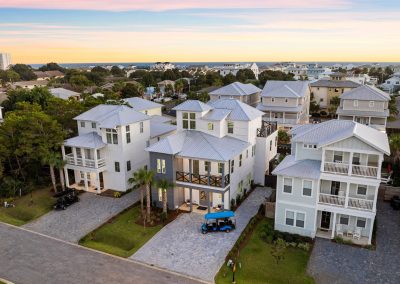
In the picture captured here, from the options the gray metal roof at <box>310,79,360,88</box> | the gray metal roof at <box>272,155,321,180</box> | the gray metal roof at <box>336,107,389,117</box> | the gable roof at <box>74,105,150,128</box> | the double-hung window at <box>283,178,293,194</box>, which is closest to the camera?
the gray metal roof at <box>272,155,321,180</box>

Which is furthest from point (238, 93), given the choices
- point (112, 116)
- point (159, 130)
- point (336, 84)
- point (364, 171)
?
point (364, 171)

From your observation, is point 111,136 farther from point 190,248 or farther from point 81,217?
point 190,248

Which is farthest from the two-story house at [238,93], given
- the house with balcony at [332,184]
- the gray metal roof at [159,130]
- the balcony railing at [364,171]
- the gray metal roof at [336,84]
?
the balcony railing at [364,171]

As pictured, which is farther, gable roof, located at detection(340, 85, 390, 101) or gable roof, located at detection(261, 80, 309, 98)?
gable roof, located at detection(261, 80, 309, 98)

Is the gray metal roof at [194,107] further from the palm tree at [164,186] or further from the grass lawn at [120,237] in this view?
the grass lawn at [120,237]

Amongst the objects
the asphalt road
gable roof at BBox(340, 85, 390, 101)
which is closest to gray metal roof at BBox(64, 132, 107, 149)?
the asphalt road

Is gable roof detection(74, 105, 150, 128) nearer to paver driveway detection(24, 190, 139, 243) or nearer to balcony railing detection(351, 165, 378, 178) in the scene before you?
paver driveway detection(24, 190, 139, 243)

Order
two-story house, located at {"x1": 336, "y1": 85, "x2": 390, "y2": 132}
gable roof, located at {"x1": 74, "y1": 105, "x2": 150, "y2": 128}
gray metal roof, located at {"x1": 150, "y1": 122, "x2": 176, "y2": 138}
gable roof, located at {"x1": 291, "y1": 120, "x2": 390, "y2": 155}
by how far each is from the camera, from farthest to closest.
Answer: two-story house, located at {"x1": 336, "y1": 85, "x2": 390, "y2": 132}
gray metal roof, located at {"x1": 150, "y1": 122, "x2": 176, "y2": 138}
gable roof, located at {"x1": 74, "y1": 105, "x2": 150, "y2": 128}
gable roof, located at {"x1": 291, "y1": 120, "x2": 390, "y2": 155}
